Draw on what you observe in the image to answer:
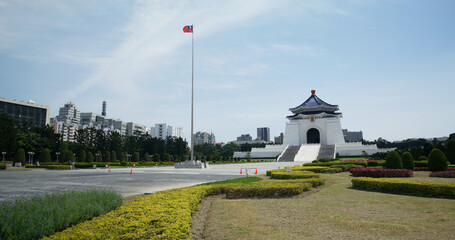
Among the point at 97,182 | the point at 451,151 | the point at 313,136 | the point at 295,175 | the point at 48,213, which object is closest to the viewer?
the point at 48,213

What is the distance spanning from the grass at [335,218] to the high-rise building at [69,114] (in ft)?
424

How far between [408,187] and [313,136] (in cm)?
5836

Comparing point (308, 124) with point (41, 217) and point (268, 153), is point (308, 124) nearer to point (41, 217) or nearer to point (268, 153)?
point (268, 153)

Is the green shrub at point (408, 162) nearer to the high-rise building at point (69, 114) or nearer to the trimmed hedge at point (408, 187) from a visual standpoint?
the trimmed hedge at point (408, 187)

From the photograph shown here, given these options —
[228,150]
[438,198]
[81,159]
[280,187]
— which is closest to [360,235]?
[280,187]

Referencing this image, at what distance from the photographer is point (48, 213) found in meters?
4.44

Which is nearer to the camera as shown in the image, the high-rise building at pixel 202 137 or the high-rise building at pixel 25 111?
the high-rise building at pixel 25 111

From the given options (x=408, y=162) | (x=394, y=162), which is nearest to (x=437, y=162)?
(x=408, y=162)

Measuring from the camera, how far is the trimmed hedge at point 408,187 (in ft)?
24.7

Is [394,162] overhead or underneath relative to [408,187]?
overhead

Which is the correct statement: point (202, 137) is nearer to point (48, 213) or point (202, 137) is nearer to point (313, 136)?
point (313, 136)

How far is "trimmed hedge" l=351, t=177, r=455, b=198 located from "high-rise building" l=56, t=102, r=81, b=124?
129 m

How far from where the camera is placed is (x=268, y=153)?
5712 centimetres

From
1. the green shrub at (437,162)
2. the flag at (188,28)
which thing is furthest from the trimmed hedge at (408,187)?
the flag at (188,28)
